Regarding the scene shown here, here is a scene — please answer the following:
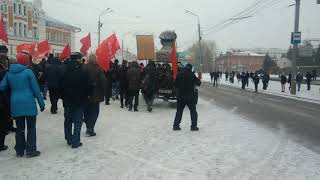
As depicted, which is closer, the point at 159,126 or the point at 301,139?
the point at 301,139

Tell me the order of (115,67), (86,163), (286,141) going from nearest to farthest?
(86,163) → (286,141) → (115,67)

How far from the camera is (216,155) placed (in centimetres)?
847

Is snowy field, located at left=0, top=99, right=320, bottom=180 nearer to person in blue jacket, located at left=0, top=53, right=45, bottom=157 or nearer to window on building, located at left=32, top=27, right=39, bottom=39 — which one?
person in blue jacket, located at left=0, top=53, right=45, bottom=157

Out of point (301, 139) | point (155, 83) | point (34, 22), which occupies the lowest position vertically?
point (301, 139)

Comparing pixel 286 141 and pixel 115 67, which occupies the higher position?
pixel 115 67

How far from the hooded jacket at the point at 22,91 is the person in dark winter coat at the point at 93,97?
6.72 feet

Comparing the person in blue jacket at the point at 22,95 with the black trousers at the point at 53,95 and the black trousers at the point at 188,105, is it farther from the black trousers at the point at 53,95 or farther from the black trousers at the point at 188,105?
the black trousers at the point at 53,95

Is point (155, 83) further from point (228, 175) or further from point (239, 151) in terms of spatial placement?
point (228, 175)

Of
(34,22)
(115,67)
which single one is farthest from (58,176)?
(34,22)

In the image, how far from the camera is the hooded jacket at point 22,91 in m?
8.00

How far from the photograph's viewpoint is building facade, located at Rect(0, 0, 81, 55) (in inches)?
2331

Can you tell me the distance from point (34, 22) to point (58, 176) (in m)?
63.4

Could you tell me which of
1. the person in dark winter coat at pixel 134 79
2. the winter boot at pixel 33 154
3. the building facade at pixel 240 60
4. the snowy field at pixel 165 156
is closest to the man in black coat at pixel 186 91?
the snowy field at pixel 165 156

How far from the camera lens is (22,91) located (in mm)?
8078
